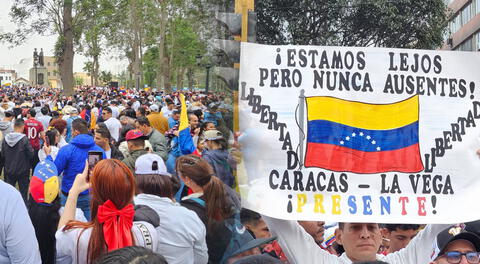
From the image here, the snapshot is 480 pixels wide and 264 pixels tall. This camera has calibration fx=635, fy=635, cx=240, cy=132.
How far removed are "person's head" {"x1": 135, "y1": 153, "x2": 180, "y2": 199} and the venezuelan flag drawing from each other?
905 millimetres

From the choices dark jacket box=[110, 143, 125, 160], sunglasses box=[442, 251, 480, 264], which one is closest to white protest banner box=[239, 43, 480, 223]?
sunglasses box=[442, 251, 480, 264]

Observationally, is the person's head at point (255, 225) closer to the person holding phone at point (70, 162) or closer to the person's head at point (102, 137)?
the person holding phone at point (70, 162)

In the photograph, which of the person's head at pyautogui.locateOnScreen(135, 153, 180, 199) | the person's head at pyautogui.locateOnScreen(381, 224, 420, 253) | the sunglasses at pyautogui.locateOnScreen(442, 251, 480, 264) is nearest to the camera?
the sunglasses at pyautogui.locateOnScreen(442, 251, 480, 264)

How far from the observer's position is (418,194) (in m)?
3.66

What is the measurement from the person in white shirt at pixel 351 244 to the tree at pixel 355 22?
A: 7.56 metres

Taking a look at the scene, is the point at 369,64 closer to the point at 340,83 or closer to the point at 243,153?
the point at 340,83

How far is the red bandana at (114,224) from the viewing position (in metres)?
3.23

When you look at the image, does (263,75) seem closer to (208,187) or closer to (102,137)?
(208,187)

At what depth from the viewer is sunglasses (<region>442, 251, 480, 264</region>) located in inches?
137

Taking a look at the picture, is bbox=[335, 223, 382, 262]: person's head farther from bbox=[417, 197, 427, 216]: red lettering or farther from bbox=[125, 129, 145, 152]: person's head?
bbox=[125, 129, 145, 152]: person's head

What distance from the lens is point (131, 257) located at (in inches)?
77.1

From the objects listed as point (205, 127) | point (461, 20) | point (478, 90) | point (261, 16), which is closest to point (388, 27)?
point (261, 16)

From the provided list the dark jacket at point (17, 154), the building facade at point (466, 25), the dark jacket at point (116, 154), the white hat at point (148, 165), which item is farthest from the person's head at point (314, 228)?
the building facade at point (466, 25)

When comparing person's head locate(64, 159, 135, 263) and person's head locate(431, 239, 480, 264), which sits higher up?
person's head locate(64, 159, 135, 263)
